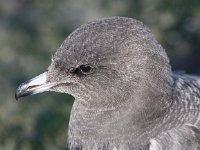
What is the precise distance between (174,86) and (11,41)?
485cm

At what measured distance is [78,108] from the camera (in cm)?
632

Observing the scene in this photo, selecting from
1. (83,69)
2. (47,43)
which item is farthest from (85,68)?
(47,43)

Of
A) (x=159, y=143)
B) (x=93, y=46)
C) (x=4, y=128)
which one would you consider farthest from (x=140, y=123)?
(x=4, y=128)

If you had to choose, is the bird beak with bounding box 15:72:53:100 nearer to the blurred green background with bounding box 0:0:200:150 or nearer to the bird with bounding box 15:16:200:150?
the bird with bounding box 15:16:200:150

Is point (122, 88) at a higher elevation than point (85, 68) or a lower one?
lower

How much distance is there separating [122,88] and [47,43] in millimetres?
4800

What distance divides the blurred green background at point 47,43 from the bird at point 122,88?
185 centimetres

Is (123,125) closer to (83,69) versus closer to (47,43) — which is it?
(83,69)

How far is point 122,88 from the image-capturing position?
605 centimetres

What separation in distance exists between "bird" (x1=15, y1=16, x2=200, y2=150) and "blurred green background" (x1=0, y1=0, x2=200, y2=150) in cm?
185

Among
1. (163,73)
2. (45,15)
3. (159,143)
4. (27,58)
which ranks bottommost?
(159,143)

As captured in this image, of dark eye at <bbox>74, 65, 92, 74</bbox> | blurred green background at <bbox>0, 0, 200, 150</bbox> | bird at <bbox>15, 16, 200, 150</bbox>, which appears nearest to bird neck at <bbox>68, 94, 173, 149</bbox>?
bird at <bbox>15, 16, 200, 150</bbox>

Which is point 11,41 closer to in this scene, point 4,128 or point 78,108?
point 4,128

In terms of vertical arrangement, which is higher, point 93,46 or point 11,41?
point 11,41
